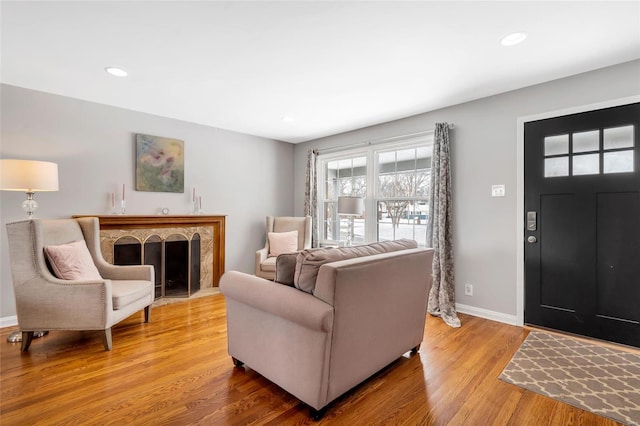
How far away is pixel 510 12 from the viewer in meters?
1.95

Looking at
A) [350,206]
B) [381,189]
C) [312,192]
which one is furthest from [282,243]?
[381,189]

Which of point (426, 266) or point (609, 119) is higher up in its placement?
point (609, 119)

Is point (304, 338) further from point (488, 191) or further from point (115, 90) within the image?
point (115, 90)

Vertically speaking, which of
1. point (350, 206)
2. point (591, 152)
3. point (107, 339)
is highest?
point (591, 152)

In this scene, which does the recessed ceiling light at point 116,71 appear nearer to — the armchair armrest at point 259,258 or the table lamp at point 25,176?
the table lamp at point 25,176

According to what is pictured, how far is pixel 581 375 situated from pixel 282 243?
11.4ft

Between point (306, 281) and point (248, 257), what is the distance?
346 cm

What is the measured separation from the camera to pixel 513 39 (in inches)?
88.4

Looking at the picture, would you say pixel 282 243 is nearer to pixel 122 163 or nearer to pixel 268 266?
pixel 268 266

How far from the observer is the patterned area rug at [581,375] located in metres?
1.84

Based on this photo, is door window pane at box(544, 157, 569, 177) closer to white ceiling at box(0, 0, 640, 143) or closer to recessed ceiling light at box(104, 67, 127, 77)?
white ceiling at box(0, 0, 640, 143)

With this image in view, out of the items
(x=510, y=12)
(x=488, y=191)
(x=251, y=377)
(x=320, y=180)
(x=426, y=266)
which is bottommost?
(x=251, y=377)

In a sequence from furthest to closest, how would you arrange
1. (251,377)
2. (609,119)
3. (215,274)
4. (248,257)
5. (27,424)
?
(248,257) → (215,274) → (609,119) → (251,377) → (27,424)

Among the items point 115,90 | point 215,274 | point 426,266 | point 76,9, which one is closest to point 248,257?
point 215,274
